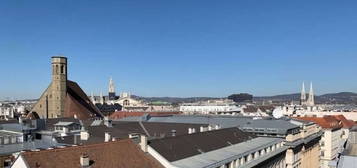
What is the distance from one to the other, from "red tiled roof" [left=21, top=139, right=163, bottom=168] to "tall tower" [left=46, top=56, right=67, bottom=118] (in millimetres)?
84843

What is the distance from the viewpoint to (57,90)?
119 m

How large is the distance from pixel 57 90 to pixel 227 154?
83377 millimetres

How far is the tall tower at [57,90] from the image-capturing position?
118194mm

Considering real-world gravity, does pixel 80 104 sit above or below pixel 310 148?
above

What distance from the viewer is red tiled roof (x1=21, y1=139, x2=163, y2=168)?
29953 millimetres

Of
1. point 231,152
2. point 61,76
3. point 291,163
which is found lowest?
point 291,163

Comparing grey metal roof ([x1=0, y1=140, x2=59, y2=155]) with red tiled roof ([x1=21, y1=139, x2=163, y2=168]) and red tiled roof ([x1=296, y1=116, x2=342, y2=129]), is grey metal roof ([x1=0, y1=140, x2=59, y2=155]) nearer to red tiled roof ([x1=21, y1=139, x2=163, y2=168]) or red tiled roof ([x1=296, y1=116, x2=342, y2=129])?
red tiled roof ([x1=21, y1=139, x2=163, y2=168])

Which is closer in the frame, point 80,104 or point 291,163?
point 291,163

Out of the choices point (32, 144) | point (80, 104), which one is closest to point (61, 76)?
point (80, 104)

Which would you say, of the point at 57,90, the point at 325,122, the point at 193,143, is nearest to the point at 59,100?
the point at 57,90

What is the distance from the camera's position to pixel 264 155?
185ft

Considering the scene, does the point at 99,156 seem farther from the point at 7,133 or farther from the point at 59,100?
the point at 59,100

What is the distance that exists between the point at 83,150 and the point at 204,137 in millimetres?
20969

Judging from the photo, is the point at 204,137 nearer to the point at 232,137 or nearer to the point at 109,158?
the point at 232,137
